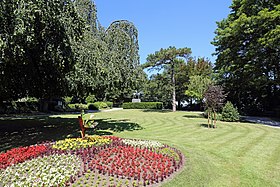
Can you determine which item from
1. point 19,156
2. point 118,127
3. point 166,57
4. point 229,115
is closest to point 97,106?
point 166,57

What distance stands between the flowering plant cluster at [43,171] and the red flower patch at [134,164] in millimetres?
501

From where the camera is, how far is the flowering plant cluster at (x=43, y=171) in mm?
3653

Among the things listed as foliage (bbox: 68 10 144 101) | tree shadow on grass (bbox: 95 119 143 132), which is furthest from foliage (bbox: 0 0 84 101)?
tree shadow on grass (bbox: 95 119 143 132)

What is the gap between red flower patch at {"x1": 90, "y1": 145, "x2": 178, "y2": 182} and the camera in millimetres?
4066

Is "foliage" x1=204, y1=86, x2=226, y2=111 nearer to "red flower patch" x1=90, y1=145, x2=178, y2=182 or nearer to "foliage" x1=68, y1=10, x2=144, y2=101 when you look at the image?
"foliage" x1=68, y1=10, x2=144, y2=101

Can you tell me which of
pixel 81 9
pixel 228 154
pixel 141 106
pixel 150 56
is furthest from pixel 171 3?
pixel 141 106

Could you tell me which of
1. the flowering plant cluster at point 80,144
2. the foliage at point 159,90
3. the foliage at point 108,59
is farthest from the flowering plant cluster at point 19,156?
the foliage at point 159,90

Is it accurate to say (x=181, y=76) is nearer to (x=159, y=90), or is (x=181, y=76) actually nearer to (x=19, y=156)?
(x=159, y=90)

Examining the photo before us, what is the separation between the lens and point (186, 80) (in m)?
29.0

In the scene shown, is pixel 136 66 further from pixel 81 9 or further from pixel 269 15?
pixel 269 15

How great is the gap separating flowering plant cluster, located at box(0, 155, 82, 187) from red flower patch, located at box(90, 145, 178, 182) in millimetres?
501

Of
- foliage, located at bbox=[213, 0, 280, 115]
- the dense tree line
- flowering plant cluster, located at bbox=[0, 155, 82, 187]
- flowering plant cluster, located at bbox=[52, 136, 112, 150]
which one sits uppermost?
foliage, located at bbox=[213, 0, 280, 115]

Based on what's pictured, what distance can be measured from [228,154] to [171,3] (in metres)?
6.89

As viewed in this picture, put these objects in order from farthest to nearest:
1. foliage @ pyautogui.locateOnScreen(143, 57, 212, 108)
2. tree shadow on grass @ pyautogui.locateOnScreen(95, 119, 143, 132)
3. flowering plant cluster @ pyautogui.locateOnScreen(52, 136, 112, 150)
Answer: foliage @ pyautogui.locateOnScreen(143, 57, 212, 108) < tree shadow on grass @ pyautogui.locateOnScreen(95, 119, 143, 132) < flowering plant cluster @ pyautogui.locateOnScreen(52, 136, 112, 150)
